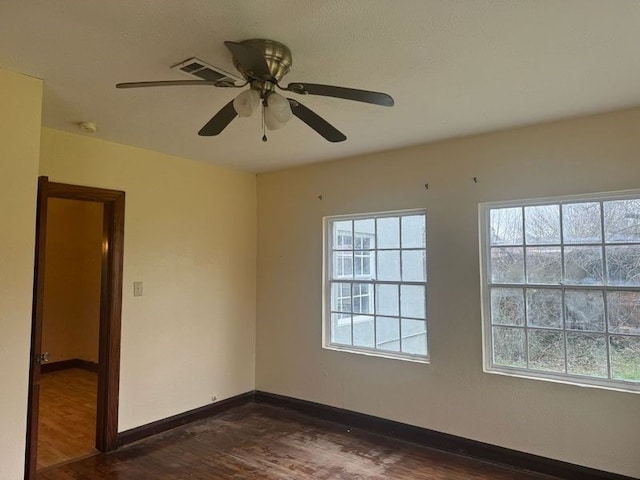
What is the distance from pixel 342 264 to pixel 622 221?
7.63 ft

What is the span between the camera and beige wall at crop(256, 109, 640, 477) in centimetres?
288

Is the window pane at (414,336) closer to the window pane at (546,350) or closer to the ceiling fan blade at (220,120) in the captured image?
the window pane at (546,350)

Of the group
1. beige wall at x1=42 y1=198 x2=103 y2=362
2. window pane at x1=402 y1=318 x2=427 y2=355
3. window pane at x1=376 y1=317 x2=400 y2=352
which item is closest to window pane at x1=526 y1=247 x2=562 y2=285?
window pane at x1=402 y1=318 x2=427 y2=355

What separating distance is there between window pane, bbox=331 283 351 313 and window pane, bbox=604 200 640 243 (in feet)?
7.17

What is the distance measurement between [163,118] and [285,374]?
9.28 ft

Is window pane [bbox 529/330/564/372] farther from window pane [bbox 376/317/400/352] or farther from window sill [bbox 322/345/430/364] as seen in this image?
window pane [bbox 376/317/400/352]

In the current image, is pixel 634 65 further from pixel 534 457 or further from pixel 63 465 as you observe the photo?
pixel 63 465

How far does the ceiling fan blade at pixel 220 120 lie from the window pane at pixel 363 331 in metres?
2.43

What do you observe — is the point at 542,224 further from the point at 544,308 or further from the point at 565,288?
the point at 544,308

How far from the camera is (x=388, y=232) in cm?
395

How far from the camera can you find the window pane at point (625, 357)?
279 centimetres

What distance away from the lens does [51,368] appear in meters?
5.89

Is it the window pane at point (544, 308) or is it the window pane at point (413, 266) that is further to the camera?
the window pane at point (413, 266)

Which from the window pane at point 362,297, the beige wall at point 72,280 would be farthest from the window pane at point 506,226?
the beige wall at point 72,280
